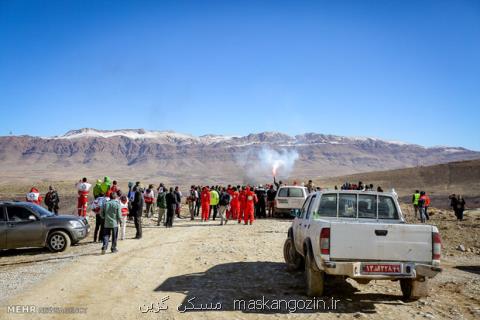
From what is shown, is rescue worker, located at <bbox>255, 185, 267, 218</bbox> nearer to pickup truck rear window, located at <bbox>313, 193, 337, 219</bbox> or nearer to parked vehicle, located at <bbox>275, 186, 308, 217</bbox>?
parked vehicle, located at <bbox>275, 186, 308, 217</bbox>

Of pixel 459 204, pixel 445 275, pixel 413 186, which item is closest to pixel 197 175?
pixel 413 186

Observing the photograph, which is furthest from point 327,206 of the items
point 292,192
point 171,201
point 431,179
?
point 431,179

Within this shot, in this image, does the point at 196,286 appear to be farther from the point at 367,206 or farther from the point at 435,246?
the point at 435,246

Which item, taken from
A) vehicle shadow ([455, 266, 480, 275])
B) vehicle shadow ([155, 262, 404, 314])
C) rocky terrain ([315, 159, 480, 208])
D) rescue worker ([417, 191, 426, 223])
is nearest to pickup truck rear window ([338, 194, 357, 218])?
vehicle shadow ([155, 262, 404, 314])

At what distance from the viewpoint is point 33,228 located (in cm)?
1344

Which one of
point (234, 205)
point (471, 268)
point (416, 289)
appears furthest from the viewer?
point (234, 205)

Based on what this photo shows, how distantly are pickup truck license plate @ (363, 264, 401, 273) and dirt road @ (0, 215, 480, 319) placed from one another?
65 centimetres

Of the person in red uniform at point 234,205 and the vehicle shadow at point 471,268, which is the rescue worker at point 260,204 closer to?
the person in red uniform at point 234,205

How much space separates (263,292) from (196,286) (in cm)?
134

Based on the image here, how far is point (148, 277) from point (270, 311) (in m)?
3.43

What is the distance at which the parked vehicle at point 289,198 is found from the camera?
77.9 feet

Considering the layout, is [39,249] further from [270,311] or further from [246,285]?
[270,311]

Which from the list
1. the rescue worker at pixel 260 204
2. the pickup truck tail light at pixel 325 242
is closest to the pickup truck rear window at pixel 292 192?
the rescue worker at pixel 260 204

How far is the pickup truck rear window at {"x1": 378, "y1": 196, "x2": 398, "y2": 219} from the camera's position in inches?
340
